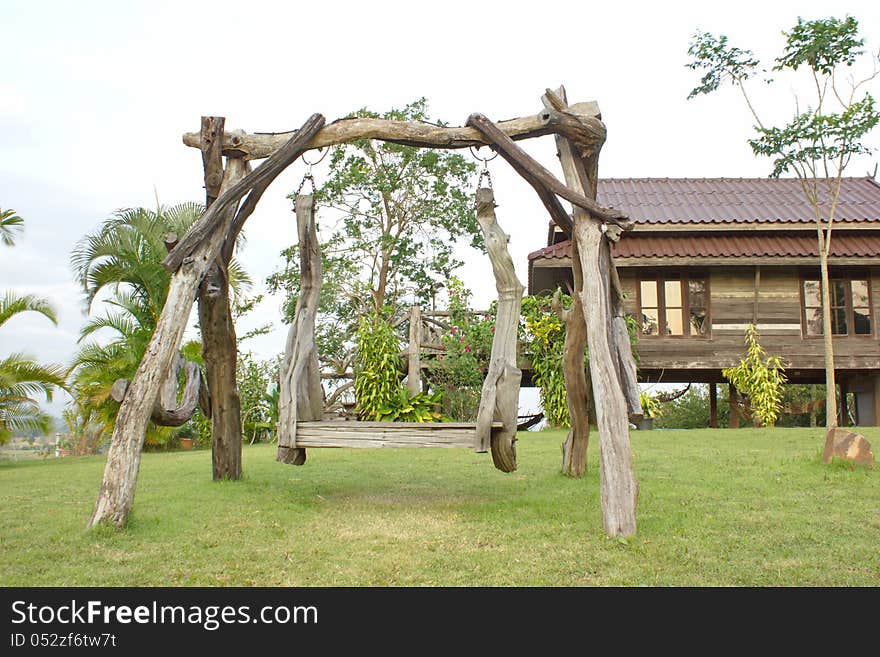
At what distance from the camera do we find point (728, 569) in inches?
188

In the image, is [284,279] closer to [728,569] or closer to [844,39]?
[844,39]

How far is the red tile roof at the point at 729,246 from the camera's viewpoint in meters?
A: 15.7

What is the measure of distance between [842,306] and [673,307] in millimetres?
3822

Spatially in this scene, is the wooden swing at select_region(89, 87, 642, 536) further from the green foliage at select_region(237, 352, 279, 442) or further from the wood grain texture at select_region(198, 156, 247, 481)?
the green foliage at select_region(237, 352, 279, 442)

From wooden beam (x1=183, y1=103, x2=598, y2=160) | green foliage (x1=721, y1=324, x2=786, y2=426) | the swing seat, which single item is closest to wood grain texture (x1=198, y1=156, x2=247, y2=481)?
wooden beam (x1=183, y1=103, x2=598, y2=160)

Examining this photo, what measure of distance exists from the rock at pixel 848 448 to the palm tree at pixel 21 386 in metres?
11.8

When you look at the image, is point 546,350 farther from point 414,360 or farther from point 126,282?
point 126,282

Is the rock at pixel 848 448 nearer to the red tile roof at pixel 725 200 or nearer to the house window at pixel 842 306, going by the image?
the red tile roof at pixel 725 200

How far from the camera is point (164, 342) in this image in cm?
596

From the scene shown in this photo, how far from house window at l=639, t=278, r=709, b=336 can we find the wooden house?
0.02 meters

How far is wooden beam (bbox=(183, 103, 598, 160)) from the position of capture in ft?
21.5

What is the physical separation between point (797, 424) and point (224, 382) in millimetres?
17978

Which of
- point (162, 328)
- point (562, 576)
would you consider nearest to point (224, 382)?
point (162, 328)

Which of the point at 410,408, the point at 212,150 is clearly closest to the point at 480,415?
the point at 212,150
